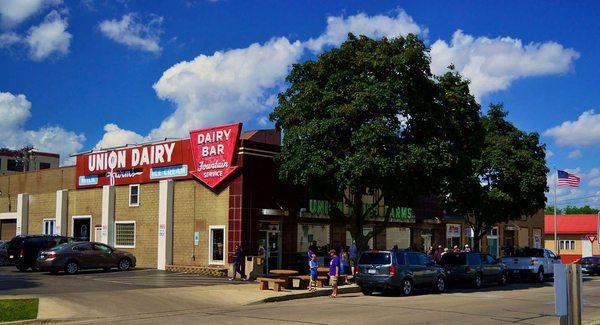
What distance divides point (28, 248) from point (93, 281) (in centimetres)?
722

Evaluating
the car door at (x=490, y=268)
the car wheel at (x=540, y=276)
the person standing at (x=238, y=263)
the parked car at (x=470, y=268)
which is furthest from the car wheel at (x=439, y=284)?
the car wheel at (x=540, y=276)

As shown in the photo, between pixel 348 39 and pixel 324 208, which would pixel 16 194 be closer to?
pixel 324 208

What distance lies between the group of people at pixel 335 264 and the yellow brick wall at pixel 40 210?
1834 centimetres

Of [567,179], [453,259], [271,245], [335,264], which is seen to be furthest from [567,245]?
[335,264]

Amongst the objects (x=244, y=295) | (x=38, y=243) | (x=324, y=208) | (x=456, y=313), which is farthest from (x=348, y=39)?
(x=38, y=243)

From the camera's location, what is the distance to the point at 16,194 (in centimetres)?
4428

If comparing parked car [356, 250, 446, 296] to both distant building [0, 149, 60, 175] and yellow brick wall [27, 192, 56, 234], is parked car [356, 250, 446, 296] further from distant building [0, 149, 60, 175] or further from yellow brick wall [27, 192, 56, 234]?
distant building [0, 149, 60, 175]

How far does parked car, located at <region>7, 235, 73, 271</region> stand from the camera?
101 ft

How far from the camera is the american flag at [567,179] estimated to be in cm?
4366

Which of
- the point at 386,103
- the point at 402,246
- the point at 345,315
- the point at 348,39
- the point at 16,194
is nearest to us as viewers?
the point at 345,315

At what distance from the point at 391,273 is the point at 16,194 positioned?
3123 cm

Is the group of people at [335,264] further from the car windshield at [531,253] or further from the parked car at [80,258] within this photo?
the car windshield at [531,253]

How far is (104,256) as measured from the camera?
30328 mm

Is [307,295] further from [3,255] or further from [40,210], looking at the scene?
[40,210]
